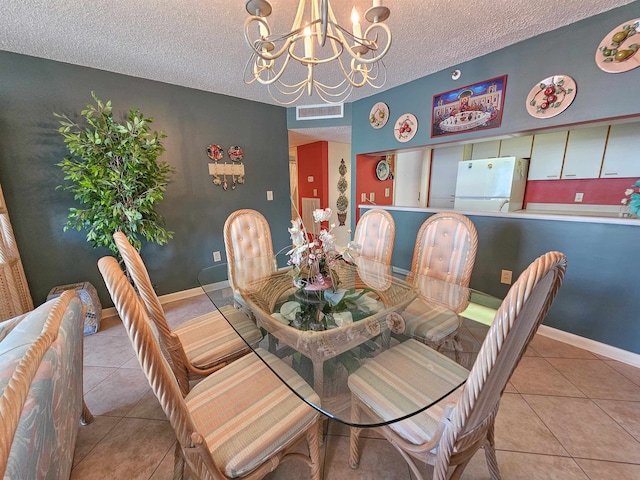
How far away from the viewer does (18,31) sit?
5.70ft

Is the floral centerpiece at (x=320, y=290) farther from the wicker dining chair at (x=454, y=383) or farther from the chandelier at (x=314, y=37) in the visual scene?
the chandelier at (x=314, y=37)

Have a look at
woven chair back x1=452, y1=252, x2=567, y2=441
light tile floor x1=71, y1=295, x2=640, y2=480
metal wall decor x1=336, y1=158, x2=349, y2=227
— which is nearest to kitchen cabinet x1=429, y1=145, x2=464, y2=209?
metal wall decor x1=336, y1=158, x2=349, y2=227

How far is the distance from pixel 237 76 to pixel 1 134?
1991 mm

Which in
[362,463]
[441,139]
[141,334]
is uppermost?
[441,139]

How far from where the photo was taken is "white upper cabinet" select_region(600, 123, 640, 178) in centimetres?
267

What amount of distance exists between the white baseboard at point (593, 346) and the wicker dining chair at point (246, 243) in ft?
7.80

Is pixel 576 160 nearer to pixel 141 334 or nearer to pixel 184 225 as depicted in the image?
pixel 141 334

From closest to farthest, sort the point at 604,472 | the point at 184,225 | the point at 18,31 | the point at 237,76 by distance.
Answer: the point at 604,472 → the point at 18,31 → the point at 237,76 → the point at 184,225

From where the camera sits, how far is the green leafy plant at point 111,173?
1.97 meters

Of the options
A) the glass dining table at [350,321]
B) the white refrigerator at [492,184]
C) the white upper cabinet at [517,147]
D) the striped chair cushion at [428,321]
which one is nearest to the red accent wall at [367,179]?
the white refrigerator at [492,184]

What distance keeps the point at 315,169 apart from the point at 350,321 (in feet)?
13.8

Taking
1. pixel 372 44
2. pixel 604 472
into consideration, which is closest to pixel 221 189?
pixel 372 44

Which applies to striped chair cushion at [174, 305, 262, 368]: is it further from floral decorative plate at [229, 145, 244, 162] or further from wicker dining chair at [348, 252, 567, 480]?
floral decorative plate at [229, 145, 244, 162]

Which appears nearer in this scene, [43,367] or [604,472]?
[43,367]
